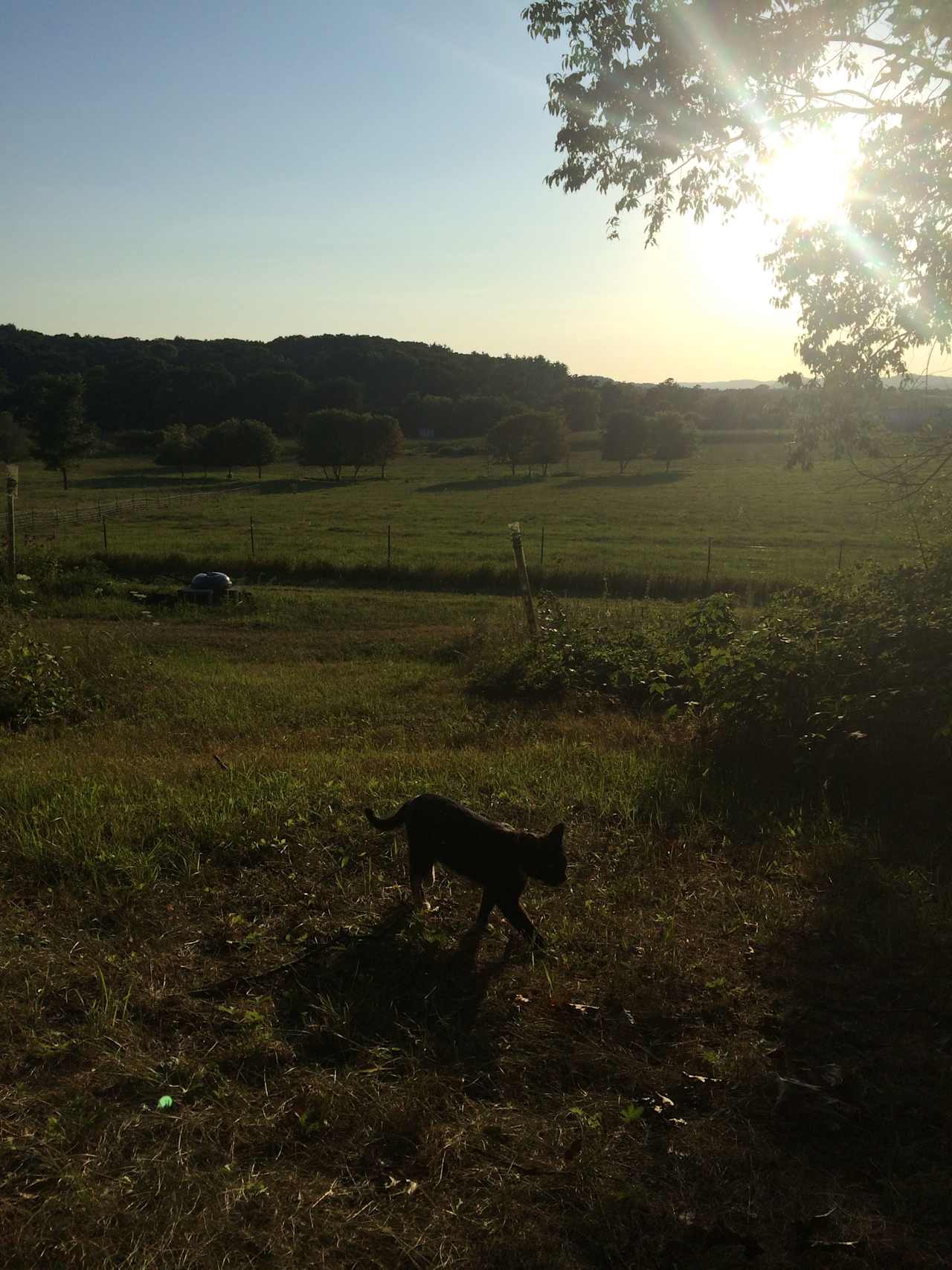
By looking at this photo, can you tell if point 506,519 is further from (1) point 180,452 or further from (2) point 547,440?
(1) point 180,452

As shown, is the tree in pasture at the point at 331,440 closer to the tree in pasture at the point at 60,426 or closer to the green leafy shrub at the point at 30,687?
the tree in pasture at the point at 60,426

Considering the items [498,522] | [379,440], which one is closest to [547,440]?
[379,440]

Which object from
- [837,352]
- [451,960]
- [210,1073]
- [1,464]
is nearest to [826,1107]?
[451,960]

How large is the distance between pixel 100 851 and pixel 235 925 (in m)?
1.13

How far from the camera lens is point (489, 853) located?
4461mm

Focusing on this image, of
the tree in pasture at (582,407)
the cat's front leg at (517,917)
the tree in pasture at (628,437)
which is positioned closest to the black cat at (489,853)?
the cat's front leg at (517,917)

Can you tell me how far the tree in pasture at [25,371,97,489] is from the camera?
214 ft

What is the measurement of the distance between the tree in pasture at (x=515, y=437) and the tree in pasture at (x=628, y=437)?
23.3 feet

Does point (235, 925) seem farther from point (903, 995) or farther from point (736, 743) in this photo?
point (736, 743)

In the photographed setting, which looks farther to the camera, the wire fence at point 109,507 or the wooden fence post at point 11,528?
the wire fence at point 109,507

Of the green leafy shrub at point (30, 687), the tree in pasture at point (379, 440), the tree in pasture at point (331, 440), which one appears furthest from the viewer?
the tree in pasture at point (379, 440)

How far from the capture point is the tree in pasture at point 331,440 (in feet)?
243

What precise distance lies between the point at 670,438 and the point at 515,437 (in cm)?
1317

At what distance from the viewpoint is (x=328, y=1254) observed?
2.59 m
